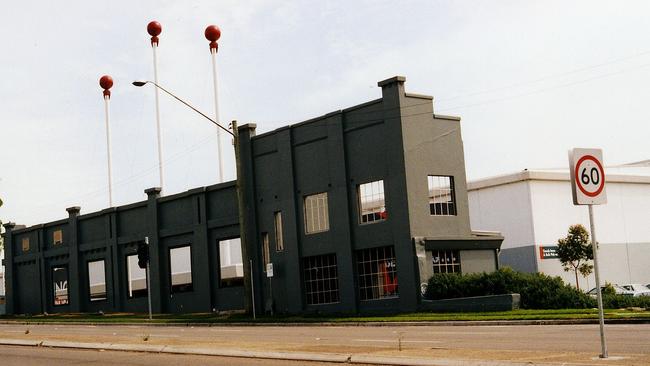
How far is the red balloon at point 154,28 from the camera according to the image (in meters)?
62.9

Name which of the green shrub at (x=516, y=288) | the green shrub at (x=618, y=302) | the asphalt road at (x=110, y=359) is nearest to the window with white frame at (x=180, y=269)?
the green shrub at (x=516, y=288)

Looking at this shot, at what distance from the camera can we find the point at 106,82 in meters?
66.2

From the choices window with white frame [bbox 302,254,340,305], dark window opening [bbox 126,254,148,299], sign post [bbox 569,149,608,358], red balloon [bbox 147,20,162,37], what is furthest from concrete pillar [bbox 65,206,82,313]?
sign post [bbox 569,149,608,358]

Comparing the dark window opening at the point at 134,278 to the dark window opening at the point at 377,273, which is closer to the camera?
the dark window opening at the point at 377,273

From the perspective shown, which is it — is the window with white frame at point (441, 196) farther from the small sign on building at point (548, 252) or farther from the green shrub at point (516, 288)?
the small sign on building at point (548, 252)

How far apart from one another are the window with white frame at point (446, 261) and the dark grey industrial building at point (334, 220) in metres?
0.05

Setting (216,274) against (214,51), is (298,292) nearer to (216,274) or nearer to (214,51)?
(216,274)

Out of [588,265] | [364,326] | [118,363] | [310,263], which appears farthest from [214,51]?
[118,363]

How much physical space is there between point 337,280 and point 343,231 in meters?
2.28

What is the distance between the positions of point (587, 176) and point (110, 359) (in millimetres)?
9680

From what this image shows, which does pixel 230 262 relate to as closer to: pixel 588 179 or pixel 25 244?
pixel 25 244

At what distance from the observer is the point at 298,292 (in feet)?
131

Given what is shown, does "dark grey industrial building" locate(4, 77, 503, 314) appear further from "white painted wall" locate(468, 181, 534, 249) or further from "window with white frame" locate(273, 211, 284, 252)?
"white painted wall" locate(468, 181, 534, 249)

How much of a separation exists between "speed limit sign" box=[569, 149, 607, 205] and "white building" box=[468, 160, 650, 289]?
138 ft
